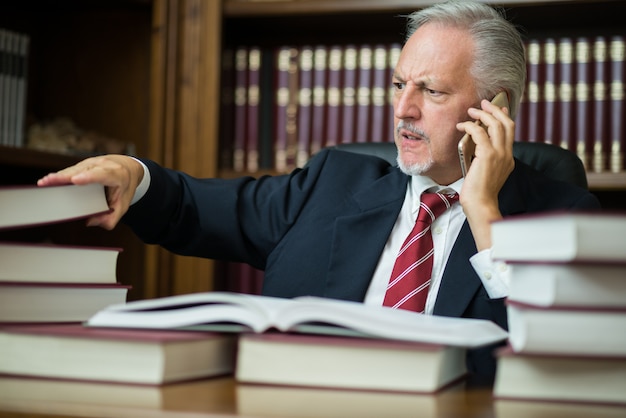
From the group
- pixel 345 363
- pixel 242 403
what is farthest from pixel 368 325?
pixel 242 403

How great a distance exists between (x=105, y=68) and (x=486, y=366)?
2054 mm

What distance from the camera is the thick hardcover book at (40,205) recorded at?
0.94 m

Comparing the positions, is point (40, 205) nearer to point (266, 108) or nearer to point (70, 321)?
point (70, 321)

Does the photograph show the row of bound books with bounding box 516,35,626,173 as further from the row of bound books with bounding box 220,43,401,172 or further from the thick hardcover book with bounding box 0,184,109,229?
the thick hardcover book with bounding box 0,184,109,229

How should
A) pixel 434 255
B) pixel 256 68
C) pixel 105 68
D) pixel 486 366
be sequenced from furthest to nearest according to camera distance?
pixel 105 68, pixel 256 68, pixel 434 255, pixel 486 366

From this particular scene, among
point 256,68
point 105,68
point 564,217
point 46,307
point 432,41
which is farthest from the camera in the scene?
→ point 105,68

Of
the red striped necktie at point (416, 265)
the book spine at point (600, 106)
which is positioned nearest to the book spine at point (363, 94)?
the book spine at point (600, 106)

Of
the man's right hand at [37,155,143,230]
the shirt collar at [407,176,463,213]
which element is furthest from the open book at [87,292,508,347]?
the shirt collar at [407,176,463,213]

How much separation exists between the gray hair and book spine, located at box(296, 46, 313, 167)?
0.74 metres

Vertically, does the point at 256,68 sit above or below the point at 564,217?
above

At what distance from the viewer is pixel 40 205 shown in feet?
3.16

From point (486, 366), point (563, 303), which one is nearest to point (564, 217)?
point (563, 303)

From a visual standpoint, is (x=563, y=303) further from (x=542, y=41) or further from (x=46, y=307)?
(x=542, y=41)

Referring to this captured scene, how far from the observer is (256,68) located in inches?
104
